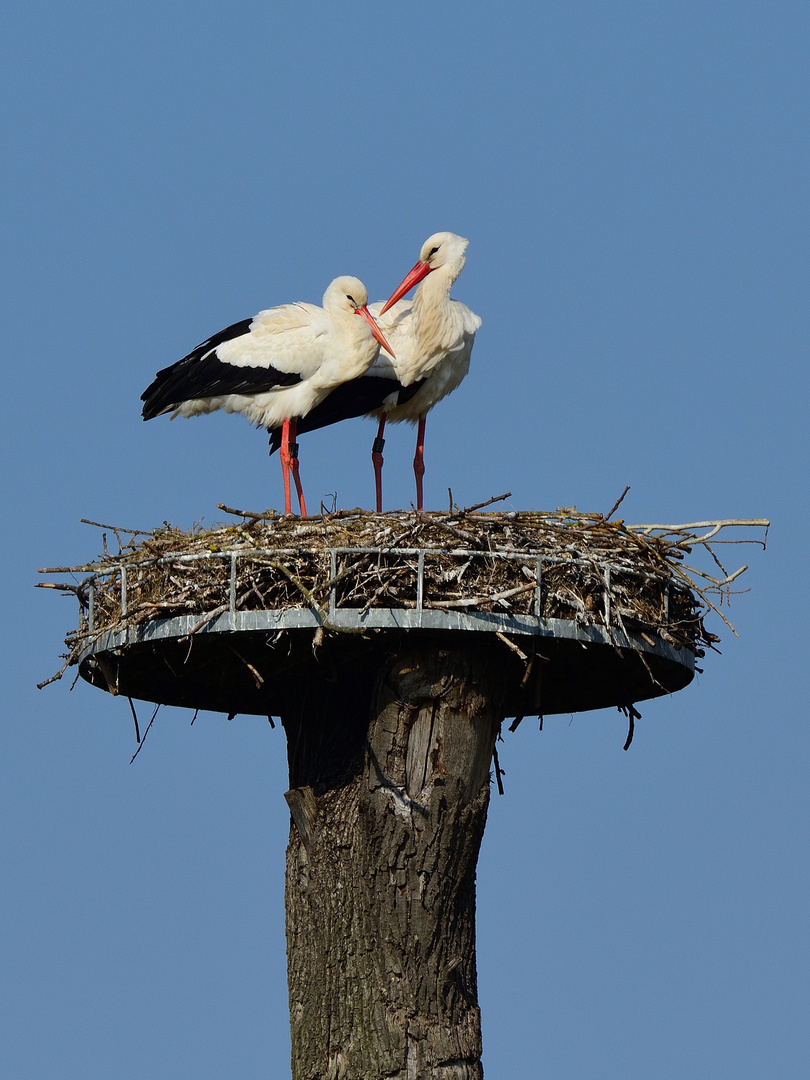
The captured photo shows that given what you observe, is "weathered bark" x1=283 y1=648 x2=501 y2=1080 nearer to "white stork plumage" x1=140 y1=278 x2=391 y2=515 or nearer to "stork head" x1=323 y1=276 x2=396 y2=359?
"white stork plumage" x1=140 y1=278 x2=391 y2=515

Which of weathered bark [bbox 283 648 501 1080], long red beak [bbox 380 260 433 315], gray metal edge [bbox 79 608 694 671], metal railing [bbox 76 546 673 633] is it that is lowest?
weathered bark [bbox 283 648 501 1080]

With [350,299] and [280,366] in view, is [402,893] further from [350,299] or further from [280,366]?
[350,299]

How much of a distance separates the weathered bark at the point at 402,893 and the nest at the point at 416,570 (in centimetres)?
60

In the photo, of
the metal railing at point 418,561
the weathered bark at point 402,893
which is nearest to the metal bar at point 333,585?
the metal railing at point 418,561

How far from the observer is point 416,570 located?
8930mm

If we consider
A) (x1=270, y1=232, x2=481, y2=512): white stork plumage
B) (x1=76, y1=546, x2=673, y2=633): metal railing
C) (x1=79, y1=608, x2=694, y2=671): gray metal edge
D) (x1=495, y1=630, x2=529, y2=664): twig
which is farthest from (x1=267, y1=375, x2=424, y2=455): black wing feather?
(x1=495, y1=630, x2=529, y2=664): twig

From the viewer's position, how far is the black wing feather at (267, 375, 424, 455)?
12508 mm

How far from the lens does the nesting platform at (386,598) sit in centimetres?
891

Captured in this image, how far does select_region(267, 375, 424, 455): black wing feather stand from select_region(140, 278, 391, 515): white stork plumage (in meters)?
0.30

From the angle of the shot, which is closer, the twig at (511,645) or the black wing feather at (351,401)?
the twig at (511,645)

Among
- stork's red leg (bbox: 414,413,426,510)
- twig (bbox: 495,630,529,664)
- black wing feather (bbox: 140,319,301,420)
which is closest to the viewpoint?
twig (bbox: 495,630,529,664)

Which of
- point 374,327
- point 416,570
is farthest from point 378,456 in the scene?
point 416,570

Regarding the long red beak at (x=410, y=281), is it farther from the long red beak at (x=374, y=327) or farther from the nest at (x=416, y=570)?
the nest at (x=416, y=570)

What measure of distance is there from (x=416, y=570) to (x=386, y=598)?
0.20 m
